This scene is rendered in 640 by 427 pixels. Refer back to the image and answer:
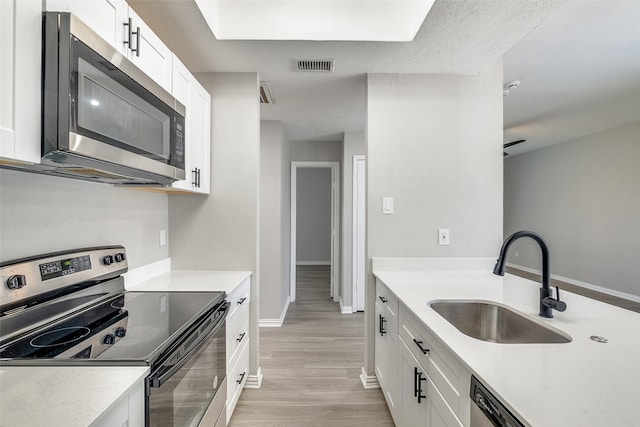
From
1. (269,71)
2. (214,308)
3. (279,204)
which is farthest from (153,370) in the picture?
(279,204)

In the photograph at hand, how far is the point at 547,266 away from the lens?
1269 millimetres

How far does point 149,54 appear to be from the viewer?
55.0 inches

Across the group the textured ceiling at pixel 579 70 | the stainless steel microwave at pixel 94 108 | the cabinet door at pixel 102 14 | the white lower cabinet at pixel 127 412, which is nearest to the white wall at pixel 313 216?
the textured ceiling at pixel 579 70

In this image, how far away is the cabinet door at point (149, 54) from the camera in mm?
1274

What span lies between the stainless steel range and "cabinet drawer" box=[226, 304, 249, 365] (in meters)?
0.17

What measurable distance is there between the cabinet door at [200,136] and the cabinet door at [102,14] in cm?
70

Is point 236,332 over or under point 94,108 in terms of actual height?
under

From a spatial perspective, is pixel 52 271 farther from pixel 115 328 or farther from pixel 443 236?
pixel 443 236

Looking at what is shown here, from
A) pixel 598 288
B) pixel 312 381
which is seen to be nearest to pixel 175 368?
pixel 312 381

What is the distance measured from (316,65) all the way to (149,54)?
1113mm

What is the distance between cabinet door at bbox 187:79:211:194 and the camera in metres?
1.94

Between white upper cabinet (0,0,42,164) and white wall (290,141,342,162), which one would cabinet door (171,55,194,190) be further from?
white wall (290,141,342,162)

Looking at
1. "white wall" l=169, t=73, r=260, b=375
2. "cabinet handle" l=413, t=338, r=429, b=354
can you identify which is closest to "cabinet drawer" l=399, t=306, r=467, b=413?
"cabinet handle" l=413, t=338, r=429, b=354

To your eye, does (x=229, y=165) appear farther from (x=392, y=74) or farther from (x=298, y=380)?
(x=298, y=380)
